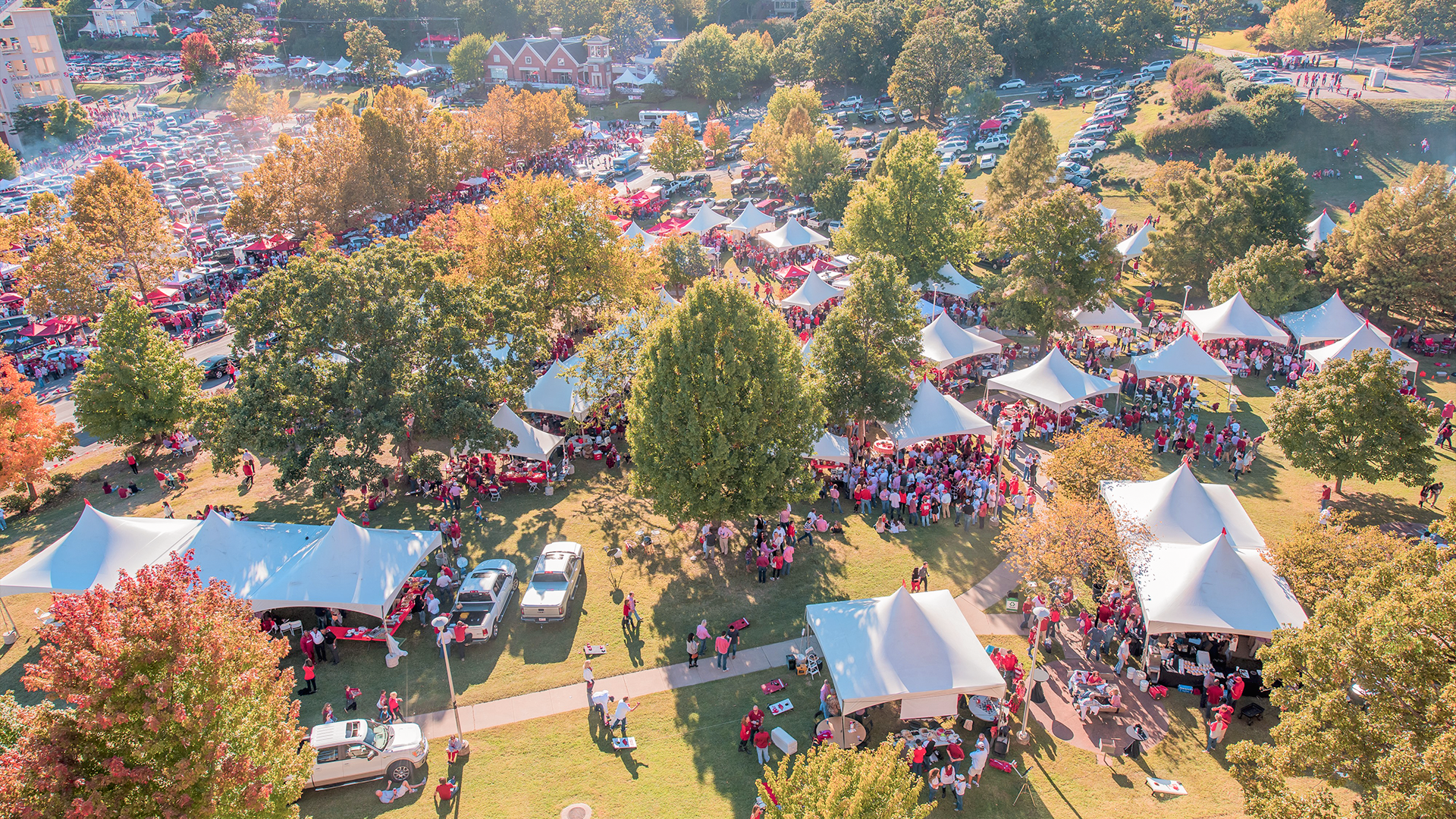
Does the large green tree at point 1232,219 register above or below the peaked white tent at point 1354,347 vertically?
above

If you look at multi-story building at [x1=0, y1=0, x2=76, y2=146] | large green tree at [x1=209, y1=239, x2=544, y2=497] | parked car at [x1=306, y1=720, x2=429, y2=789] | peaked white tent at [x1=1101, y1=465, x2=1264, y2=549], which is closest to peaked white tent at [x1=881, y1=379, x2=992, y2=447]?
peaked white tent at [x1=1101, y1=465, x2=1264, y2=549]

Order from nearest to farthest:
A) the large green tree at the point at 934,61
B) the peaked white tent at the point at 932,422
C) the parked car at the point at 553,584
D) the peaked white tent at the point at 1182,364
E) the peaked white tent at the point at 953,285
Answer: the parked car at the point at 553,584
the peaked white tent at the point at 932,422
the peaked white tent at the point at 1182,364
the peaked white tent at the point at 953,285
the large green tree at the point at 934,61

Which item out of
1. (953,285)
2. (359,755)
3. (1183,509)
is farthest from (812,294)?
(359,755)

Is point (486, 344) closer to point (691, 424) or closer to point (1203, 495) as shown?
point (691, 424)

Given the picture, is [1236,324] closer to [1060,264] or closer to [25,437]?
[1060,264]

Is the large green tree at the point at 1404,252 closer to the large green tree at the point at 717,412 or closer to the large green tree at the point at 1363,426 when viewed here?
the large green tree at the point at 1363,426

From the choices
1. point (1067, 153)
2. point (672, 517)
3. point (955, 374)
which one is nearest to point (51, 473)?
point (672, 517)

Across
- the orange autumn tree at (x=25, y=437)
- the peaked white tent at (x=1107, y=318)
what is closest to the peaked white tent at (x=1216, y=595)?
the peaked white tent at (x=1107, y=318)
